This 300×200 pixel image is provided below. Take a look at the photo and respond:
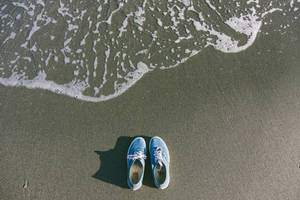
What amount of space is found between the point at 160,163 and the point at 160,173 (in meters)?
0.15

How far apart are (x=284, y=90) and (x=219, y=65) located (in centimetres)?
105

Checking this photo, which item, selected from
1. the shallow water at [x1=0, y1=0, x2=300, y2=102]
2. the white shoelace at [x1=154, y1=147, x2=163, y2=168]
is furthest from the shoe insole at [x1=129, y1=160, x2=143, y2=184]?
the shallow water at [x1=0, y1=0, x2=300, y2=102]

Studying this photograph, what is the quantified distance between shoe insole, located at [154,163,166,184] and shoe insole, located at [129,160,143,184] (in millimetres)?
209

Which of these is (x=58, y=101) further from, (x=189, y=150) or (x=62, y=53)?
(x=189, y=150)

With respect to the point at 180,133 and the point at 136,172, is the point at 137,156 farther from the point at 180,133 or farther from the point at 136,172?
the point at 180,133

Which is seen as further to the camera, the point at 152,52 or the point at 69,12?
the point at 69,12

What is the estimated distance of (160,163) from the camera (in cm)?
240

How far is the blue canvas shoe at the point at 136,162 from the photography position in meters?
2.37

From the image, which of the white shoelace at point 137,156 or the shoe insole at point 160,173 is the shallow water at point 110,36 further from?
the shoe insole at point 160,173

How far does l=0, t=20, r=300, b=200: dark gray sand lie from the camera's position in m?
2.40

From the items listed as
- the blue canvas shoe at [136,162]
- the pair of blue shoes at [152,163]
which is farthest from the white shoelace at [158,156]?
the blue canvas shoe at [136,162]

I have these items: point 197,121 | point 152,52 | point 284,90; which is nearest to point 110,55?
point 152,52

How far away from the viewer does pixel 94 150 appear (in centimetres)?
257

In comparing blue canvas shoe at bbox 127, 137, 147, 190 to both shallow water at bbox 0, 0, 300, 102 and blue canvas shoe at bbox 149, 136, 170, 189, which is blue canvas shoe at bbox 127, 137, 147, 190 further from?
shallow water at bbox 0, 0, 300, 102
